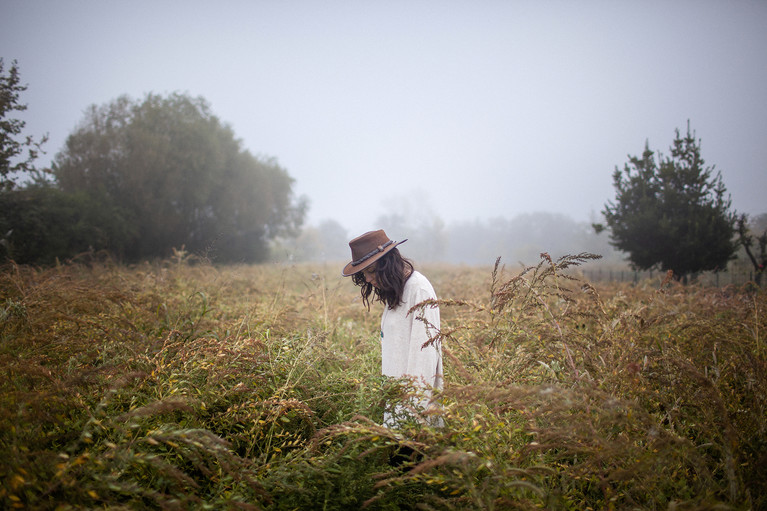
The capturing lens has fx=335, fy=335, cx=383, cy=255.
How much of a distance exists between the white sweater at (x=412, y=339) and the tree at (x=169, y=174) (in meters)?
11.0

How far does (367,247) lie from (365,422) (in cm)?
131

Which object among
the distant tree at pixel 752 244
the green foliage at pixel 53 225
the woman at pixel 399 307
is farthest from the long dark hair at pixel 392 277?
the distant tree at pixel 752 244

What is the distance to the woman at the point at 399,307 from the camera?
7.96 ft

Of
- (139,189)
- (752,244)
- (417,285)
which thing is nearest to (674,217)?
(752,244)

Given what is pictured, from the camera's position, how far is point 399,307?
2.67 meters

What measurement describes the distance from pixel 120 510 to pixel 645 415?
2.28 meters

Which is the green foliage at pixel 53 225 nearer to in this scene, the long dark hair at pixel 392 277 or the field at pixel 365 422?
the field at pixel 365 422

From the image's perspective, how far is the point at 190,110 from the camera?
20266mm

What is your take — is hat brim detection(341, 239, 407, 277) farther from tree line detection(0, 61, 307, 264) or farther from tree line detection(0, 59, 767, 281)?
tree line detection(0, 61, 307, 264)

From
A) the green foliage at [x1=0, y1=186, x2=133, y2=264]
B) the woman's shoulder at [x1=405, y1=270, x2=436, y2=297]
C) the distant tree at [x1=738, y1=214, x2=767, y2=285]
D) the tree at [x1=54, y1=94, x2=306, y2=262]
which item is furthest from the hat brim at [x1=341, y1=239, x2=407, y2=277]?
the distant tree at [x1=738, y1=214, x2=767, y2=285]

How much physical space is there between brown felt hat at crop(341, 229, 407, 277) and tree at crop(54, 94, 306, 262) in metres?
10.7

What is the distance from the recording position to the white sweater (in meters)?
2.41

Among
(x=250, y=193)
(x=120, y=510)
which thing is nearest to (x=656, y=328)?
(x=120, y=510)

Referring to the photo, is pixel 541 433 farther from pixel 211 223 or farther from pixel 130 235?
pixel 211 223
